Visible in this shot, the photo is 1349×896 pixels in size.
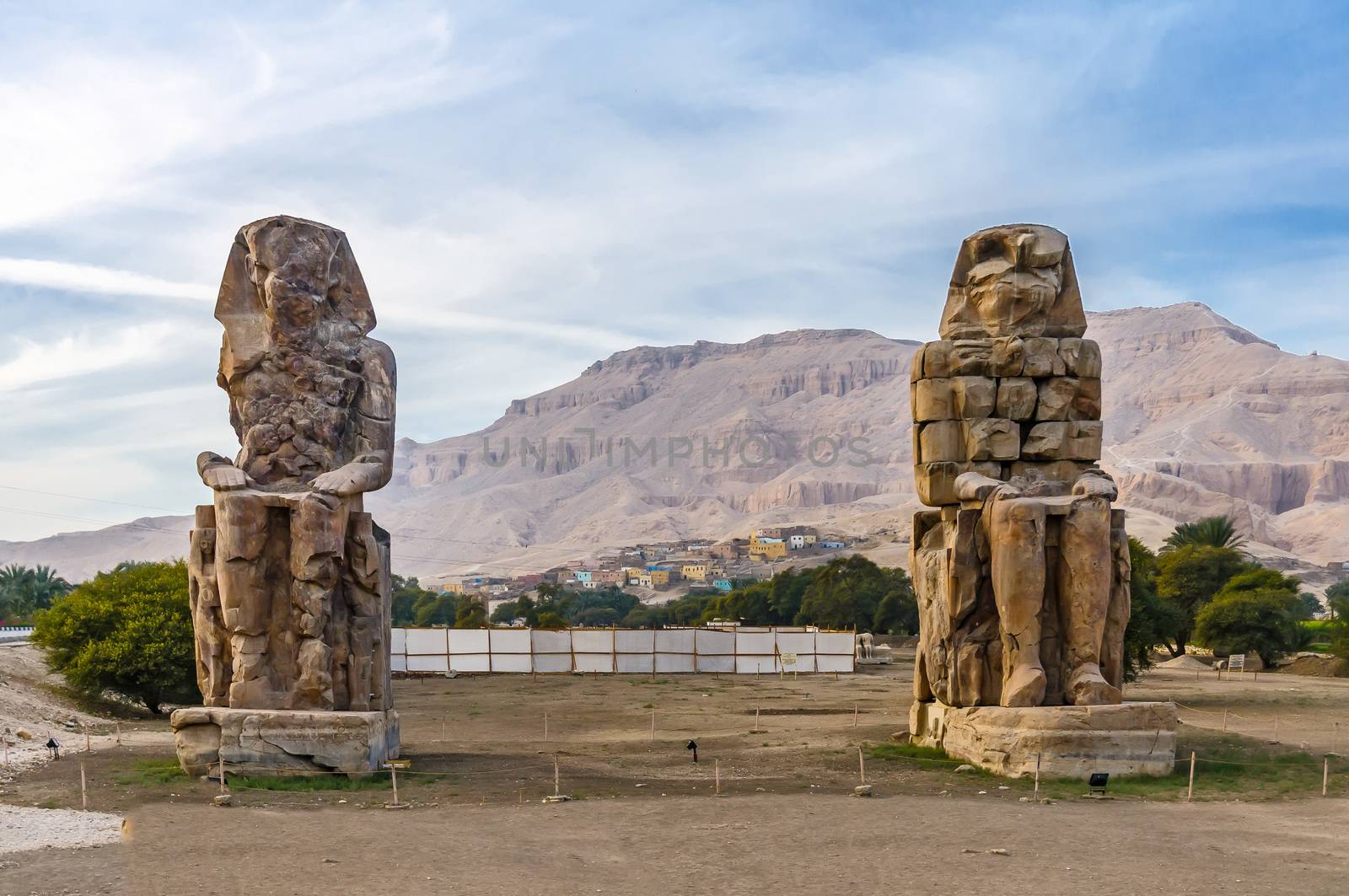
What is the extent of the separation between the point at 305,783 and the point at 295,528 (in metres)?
2.18

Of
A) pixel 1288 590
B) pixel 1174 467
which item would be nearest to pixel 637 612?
pixel 1288 590

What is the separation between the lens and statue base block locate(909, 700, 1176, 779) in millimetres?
11742

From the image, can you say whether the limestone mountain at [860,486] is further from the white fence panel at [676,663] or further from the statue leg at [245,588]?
the statue leg at [245,588]

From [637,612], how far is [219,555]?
199 ft

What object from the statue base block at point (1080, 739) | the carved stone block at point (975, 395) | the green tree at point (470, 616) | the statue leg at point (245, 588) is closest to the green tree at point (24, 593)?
the green tree at point (470, 616)

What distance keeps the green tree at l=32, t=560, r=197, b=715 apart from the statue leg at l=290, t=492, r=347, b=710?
342 inches

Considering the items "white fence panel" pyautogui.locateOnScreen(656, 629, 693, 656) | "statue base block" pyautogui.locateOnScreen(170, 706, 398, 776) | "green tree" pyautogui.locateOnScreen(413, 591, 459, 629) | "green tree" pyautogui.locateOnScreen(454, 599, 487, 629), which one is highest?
"statue base block" pyautogui.locateOnScreen(170, 706, 398, 776)

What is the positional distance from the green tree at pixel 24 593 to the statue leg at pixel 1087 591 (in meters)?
42.9

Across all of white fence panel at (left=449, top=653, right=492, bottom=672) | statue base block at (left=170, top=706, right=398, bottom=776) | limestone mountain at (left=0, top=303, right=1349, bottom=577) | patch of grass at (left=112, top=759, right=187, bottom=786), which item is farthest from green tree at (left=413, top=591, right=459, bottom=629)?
limestone mountain at (left=0, top=303, right=1349, bottom=577)

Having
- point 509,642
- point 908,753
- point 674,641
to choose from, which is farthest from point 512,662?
point 908,753

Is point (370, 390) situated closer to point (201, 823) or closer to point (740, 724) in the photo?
point (201, 823)

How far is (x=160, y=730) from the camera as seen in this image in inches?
679

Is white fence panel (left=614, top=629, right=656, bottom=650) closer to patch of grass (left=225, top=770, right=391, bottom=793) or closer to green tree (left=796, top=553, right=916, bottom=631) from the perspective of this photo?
green tree (left=796, top=553, right=916, bottom=631)

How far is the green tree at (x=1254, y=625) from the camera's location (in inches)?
1432
